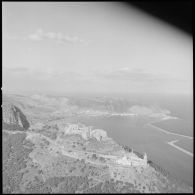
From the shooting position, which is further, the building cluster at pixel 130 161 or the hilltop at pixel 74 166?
the building cluster at pixel 130 161

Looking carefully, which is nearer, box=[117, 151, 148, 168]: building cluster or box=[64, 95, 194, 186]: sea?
box=[117, 151, 148, 168]: building cluster

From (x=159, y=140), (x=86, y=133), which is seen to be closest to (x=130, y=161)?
(x=86, y=133)

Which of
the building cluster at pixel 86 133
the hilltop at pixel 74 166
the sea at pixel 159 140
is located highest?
the building cluster at pixel 86 133

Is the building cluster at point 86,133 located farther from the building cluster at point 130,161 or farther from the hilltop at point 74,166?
the building cluster at point 130,161

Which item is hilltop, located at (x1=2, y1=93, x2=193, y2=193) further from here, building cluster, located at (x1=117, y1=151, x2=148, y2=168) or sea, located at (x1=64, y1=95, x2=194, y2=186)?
sea, located at (x1=64, y1=95, x2=194, y2=186)

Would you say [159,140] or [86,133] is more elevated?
[86,133]

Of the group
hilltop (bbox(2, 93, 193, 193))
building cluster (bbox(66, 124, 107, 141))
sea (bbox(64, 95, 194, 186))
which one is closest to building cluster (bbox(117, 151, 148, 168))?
hilltop (bbox(2, 93, 193, 193))

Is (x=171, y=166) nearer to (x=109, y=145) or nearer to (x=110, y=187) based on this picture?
(x=109, y=145)

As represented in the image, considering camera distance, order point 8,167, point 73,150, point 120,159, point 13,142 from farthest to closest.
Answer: point 13,142 < point 73,150 < point 120,159 < point 8,167

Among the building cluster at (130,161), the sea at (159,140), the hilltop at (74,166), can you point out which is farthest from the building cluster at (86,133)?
the building cluster at (130,161)

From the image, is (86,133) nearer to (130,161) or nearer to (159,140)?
(130,161)

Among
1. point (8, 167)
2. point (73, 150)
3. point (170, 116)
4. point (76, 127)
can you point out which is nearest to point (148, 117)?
point (170, 116)
